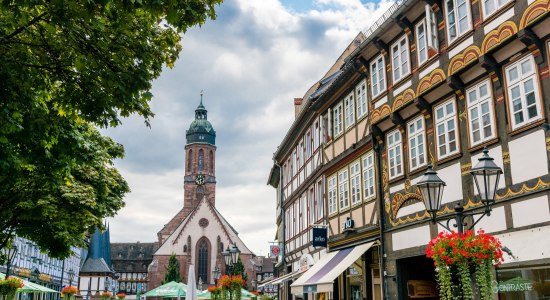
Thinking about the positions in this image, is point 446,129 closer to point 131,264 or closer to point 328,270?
point 328,270

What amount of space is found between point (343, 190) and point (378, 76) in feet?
17.6

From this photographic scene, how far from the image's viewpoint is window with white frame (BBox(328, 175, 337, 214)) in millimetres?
23734

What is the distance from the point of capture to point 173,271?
3529 inches

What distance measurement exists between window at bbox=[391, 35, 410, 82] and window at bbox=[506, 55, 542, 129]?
473 centimetres

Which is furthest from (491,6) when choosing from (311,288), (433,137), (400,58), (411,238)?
(311,288)

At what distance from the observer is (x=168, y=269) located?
89.9 m

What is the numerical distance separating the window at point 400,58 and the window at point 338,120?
5368 mm

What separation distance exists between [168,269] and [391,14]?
259ft

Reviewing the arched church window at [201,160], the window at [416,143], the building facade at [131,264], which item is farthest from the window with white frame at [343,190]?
the building facade at [131,264]

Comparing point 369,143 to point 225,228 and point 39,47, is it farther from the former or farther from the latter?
point 225,228

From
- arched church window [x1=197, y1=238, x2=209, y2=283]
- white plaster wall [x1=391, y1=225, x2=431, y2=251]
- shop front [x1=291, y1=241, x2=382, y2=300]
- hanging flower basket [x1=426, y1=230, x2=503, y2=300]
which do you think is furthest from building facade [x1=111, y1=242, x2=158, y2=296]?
hanging flower basket [x1=426, y1=230, x2=503, y2=300]

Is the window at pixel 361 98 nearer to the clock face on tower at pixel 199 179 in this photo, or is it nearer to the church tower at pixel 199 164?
the church tower at pixel 199 164

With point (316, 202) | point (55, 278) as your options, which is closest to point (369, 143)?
point (316, 202)

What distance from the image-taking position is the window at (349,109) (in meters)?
21.6
